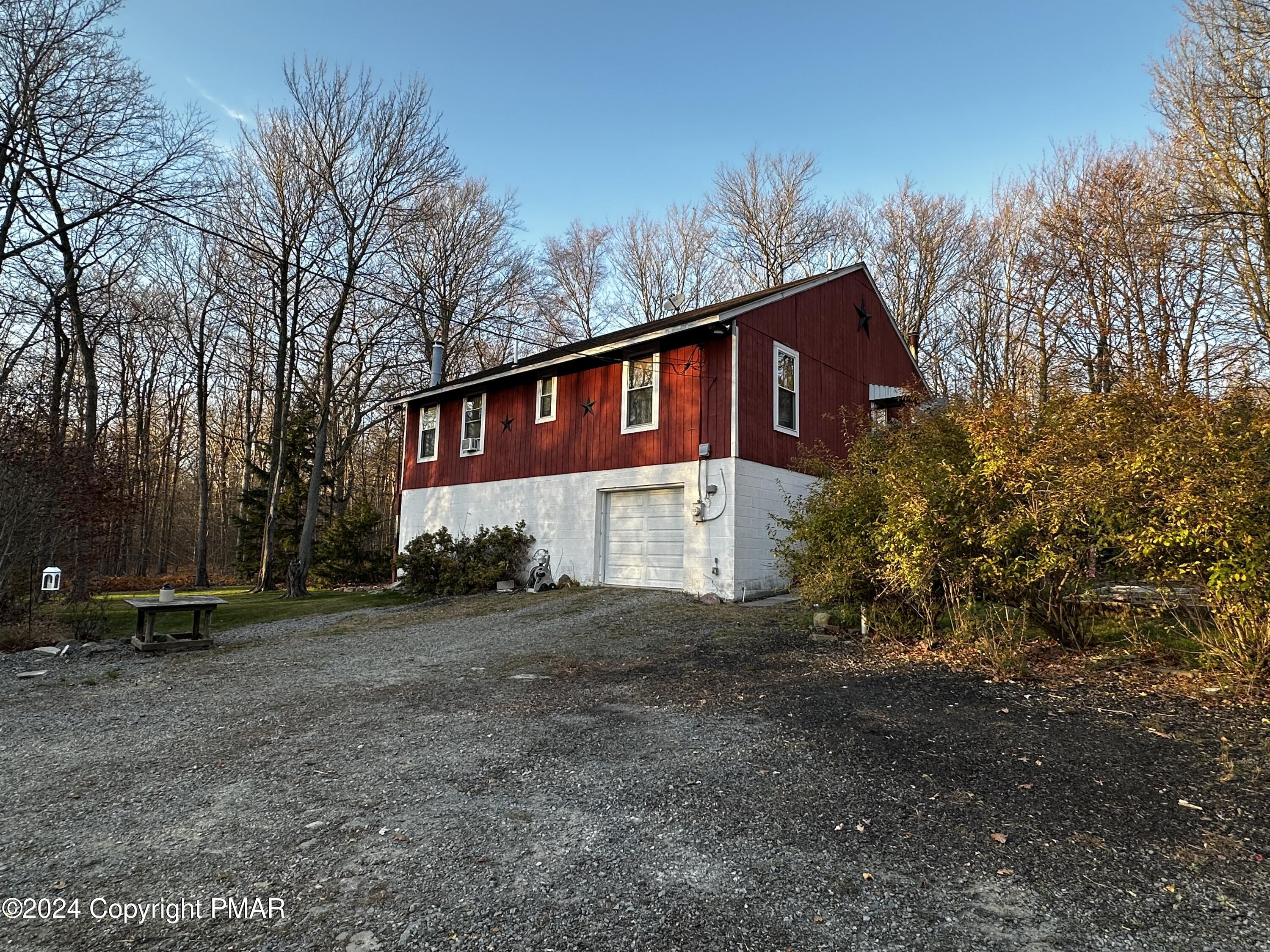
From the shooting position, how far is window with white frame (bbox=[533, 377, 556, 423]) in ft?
44.0

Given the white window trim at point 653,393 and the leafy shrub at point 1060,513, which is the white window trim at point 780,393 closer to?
the white window trim at point 653,393

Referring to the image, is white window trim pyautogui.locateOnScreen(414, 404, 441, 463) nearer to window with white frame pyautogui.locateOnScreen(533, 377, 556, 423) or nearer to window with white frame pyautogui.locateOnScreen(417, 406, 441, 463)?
window with white frame pyautogui.locateOnScreen(417, 406, 441, 463)

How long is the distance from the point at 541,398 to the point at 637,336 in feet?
9.40

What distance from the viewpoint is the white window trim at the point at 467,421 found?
48.9ft

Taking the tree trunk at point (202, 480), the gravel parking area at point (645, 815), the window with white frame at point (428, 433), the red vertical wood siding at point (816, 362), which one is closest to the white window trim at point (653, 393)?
the red vertical wood siding at point (816, 362)

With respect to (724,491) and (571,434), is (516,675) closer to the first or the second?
(724,491)

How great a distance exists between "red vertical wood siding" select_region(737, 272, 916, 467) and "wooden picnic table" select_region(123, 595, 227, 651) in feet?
25.8

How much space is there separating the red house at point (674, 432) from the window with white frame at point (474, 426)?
37mm

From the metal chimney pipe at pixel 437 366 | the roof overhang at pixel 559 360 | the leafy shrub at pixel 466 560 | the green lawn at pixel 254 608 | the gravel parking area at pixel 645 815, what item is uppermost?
the metal chimney pipe at pixel 437 366

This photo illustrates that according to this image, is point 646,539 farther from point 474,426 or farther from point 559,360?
point 474,426

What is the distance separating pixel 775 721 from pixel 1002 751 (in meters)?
1.33

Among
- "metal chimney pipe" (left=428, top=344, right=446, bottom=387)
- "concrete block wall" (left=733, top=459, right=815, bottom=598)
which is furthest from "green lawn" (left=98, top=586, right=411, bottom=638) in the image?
"concrete block wall" (left=733, top=459, right=815, bottom=598)

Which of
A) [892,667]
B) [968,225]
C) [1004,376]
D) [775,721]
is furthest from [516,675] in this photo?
[968,225]

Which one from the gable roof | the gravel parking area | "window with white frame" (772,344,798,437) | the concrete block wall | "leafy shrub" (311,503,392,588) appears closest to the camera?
the gravel parking area
